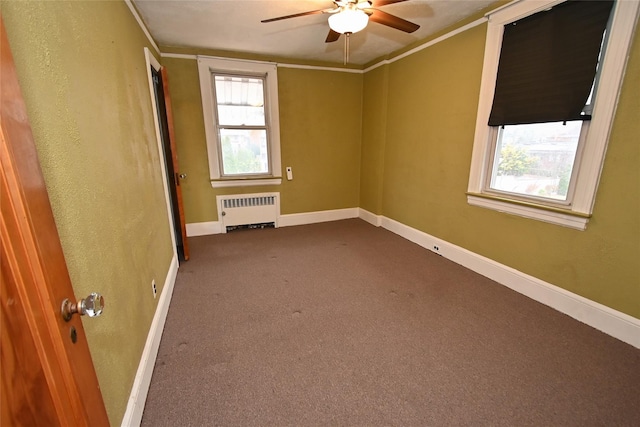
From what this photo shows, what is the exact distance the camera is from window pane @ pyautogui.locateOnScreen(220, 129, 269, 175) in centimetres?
387

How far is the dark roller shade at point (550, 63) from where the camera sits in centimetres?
183

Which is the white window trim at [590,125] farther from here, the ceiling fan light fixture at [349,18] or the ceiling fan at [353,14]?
the ceiling fan light fixture at [349,18]

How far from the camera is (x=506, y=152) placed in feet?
8.27

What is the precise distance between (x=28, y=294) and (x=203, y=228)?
11.7 ft

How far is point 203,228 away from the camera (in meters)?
3.92

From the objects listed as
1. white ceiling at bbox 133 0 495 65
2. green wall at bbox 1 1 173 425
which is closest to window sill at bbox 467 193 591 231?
white ceiling at bbox 133 0 495 65

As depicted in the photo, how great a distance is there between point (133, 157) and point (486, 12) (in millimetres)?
3121

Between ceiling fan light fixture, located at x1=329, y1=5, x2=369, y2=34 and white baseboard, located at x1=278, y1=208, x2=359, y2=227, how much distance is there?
2838mm

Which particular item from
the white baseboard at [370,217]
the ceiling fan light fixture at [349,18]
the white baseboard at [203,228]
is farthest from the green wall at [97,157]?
the white baseboard at [370,217]

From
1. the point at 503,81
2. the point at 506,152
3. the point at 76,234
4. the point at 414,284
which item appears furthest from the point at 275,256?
the point at 503,81

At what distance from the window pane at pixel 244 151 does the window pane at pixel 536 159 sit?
9.65 ft

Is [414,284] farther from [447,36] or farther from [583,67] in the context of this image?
[447,36]

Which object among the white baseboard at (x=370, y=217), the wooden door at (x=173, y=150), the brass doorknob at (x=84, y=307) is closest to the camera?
the brass doorknob at (x=84, y=307)

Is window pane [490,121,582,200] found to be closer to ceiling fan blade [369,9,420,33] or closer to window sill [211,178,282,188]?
ceiling fan blade [369,9,420,33]
